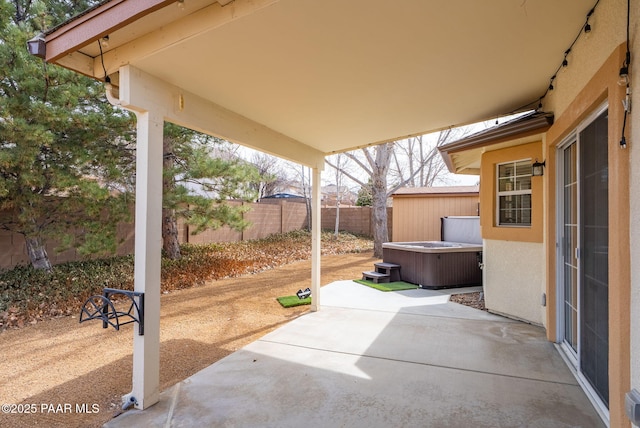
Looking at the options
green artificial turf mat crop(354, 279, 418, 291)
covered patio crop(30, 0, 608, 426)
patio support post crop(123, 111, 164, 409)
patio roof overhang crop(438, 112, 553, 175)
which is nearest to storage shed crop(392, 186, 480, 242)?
green artificial turf mat crop(354, 279, 418, 291)

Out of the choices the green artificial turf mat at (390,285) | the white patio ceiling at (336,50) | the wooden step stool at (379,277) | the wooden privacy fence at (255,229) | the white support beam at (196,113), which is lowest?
the green artificial turf mat at (390,285)

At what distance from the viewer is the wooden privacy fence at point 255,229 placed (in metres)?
6.20

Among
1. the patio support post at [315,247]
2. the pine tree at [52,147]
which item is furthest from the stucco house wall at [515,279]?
the pine tree at [52,147]

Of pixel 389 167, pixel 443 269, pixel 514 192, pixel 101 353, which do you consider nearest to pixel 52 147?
pixel 101 353

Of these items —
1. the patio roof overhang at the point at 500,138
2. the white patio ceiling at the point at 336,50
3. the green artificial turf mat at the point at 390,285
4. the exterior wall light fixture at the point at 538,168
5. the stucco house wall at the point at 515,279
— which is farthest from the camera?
the green artificial turf mat at the point at 390,285

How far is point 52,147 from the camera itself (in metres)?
5.69

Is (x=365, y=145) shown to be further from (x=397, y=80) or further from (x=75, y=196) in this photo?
(x=75, y=196)

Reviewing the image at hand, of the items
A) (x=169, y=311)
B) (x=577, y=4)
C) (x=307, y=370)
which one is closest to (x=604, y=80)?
(x=577, y=4)

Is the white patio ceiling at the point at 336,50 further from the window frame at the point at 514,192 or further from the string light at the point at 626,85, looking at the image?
the window frame at the point at 514,192

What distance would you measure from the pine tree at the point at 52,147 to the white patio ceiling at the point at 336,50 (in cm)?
313

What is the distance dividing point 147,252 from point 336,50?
2.03m

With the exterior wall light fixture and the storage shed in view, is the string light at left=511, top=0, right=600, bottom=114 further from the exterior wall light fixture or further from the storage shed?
the storage shed

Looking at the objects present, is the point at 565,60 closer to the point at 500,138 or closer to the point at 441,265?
the point at 500,138

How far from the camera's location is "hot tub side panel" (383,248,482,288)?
6.95 m
